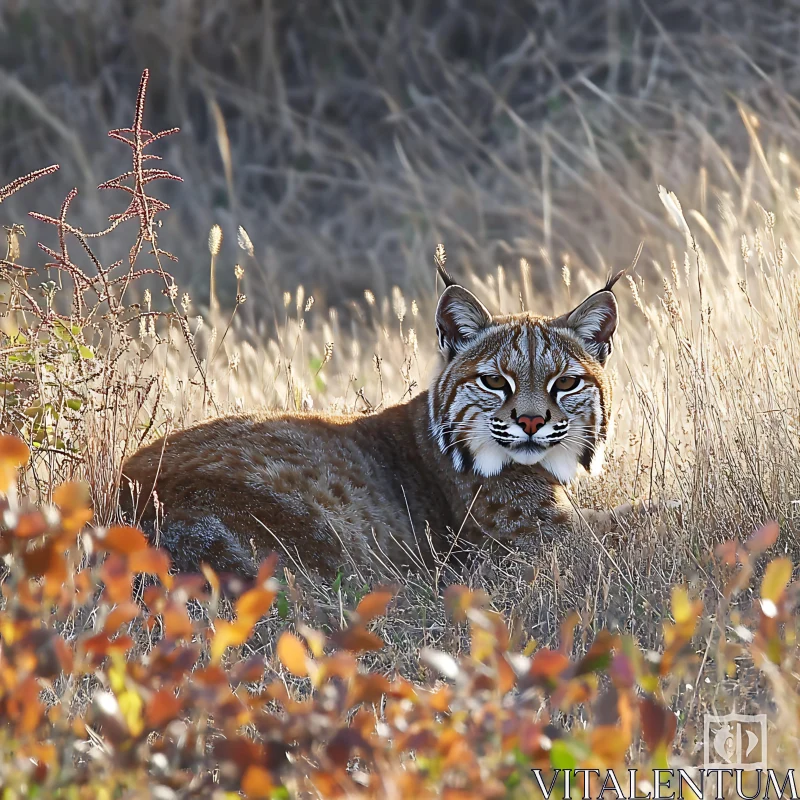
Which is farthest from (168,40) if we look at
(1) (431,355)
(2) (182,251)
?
(1) (431,355)

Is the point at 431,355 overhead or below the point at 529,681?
overhead

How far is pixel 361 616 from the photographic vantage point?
215cm

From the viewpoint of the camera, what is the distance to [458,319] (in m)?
5.24

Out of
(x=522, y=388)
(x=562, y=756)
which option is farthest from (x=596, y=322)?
(x=562, y=756)

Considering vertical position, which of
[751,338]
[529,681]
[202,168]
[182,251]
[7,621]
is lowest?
[529,681]

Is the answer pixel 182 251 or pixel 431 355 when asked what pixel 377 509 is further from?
pixel 182 251

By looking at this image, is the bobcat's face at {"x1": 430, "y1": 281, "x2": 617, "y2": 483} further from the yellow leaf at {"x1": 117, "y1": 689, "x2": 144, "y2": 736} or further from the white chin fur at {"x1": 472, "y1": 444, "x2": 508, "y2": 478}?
the yellow leaf at {"x1": 117, "y1": 689, "x2": 144, "y2": 736}

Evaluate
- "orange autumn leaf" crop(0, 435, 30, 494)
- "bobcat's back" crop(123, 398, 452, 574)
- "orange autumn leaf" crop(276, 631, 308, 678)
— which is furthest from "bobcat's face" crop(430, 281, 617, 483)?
"orange autumn leaf" crop(0, 435, 30, 494)

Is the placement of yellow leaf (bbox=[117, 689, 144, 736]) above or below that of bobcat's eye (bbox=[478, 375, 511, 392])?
below

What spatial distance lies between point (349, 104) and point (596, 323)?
1134cm

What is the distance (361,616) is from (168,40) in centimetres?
1496

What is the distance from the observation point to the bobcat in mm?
4527

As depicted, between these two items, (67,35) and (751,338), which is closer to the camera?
(751,338)

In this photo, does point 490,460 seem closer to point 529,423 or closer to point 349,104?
point 529,423
